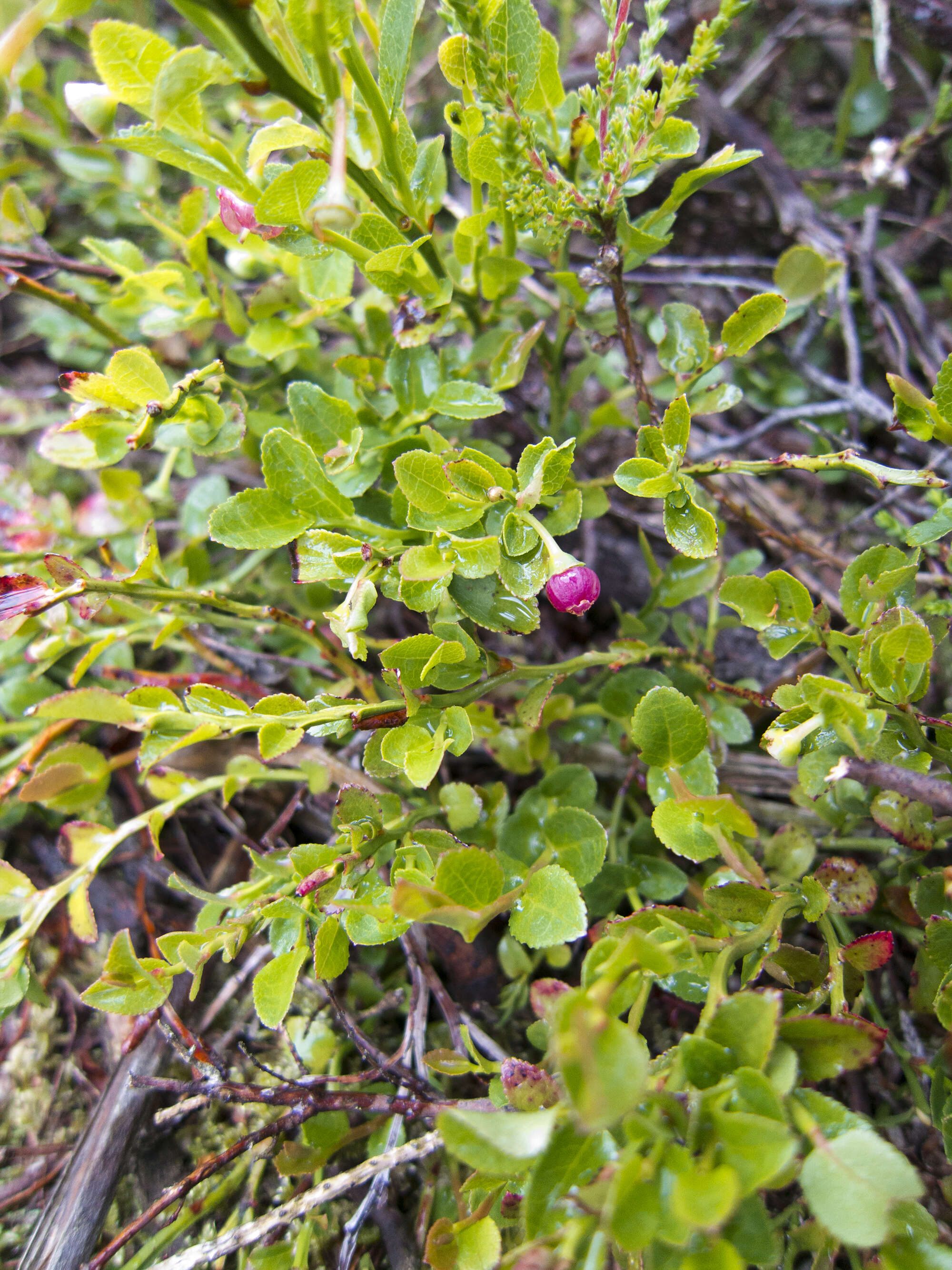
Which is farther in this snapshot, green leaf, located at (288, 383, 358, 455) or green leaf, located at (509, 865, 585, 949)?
green leaf, located at (288, 383, 358, 455)

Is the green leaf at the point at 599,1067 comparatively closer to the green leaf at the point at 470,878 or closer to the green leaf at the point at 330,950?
the green leaf at the point at 470,878

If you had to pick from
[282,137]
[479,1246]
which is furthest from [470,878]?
[282,137]

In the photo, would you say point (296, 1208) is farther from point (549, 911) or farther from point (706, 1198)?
point (706, 1198)

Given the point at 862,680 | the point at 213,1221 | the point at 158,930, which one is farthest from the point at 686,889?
the point at 158,930

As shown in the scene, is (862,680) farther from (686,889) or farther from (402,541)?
(402,541)

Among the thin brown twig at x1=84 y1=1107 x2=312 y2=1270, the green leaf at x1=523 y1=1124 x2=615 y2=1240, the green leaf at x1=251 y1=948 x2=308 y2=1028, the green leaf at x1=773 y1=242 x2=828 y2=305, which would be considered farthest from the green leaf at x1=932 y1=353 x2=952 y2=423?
the thin brown twig at x1=84 y1=1107 x2=312 y2=1270

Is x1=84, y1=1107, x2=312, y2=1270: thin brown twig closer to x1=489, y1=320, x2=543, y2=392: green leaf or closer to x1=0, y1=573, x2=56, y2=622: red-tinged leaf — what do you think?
x1=0, y1=573, x2=56, y2=622: red-tinged leaf
